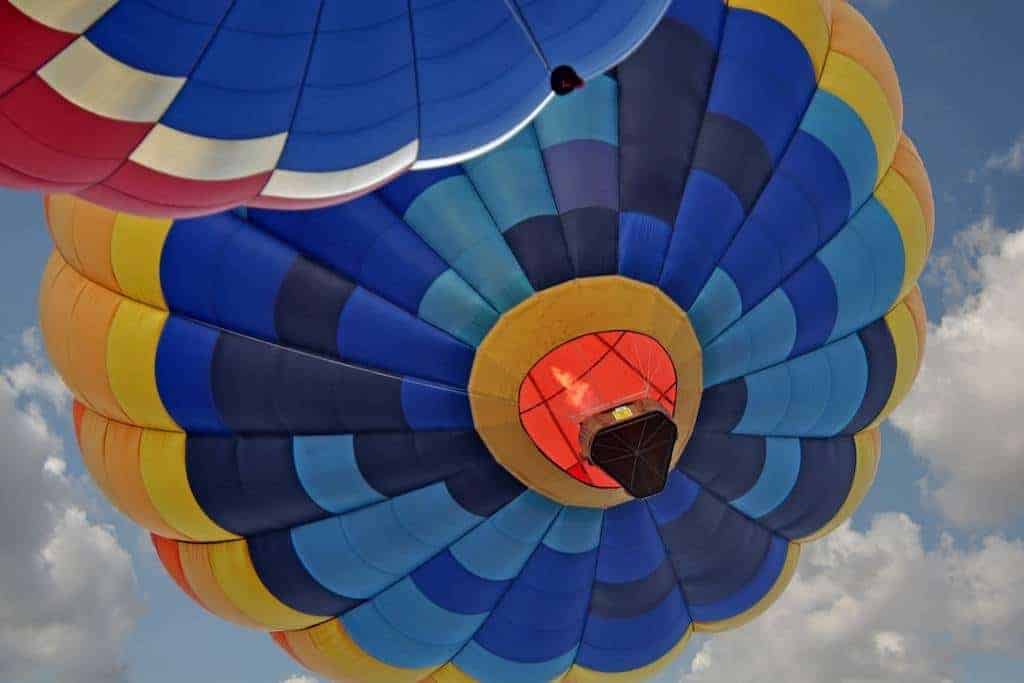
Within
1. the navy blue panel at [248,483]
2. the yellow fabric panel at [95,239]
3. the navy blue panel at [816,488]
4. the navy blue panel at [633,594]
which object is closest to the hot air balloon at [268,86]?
the yellow fabric panel at [95,239]

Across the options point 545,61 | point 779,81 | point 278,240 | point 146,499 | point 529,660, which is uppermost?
point 779,81

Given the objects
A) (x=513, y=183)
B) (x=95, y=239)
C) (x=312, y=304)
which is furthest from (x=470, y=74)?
(x=95, y=239)

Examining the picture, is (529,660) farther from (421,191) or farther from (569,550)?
(421,191)

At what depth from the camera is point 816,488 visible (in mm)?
8031

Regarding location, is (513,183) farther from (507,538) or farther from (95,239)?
(95,239)

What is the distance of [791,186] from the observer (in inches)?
263

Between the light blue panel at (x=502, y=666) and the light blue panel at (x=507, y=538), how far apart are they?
0.86 meters

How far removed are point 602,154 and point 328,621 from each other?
422 cm

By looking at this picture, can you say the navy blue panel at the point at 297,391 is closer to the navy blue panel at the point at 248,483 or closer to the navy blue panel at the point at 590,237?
the navy blue panel at the point at 248,483

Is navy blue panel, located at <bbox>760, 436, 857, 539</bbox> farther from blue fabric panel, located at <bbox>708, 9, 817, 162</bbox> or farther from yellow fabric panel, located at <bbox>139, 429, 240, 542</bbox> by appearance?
yellow fabric panel, located at <bbox>139, 429, 240, 542</bbox>

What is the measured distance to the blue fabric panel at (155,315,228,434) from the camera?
21.6 ft

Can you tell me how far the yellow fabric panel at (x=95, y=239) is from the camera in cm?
666

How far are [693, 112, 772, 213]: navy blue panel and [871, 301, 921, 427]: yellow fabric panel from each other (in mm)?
2193

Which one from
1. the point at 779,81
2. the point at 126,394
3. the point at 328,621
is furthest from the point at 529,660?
the point at 779,81
